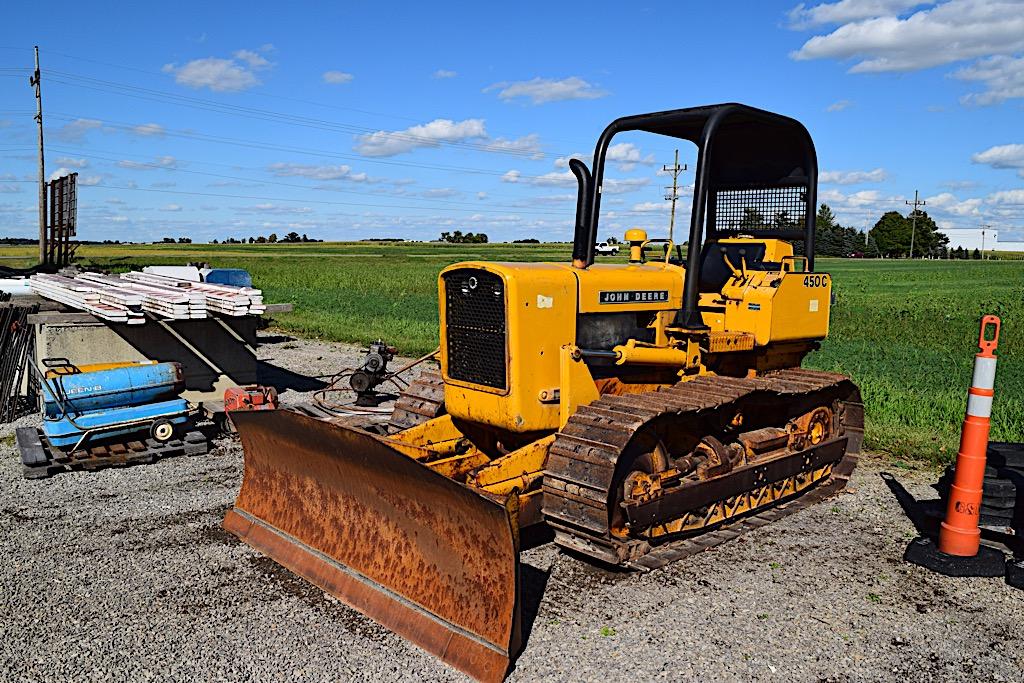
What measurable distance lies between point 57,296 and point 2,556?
6.29 m

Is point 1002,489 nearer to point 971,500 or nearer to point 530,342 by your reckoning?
point 971,500

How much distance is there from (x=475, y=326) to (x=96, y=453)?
16.4 feet

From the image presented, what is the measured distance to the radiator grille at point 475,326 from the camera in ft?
20.3

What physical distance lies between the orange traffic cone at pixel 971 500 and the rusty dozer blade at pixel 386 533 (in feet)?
11.3

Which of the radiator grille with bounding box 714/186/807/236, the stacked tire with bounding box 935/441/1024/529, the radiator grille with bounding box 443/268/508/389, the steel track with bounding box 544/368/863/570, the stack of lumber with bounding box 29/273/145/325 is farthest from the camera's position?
the stack of lumber with bounding box 29/273/145/325

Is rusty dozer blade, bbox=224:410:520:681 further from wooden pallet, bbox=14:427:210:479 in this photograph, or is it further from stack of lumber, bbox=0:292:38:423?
stack of lumber, bbox=0:292:38:423

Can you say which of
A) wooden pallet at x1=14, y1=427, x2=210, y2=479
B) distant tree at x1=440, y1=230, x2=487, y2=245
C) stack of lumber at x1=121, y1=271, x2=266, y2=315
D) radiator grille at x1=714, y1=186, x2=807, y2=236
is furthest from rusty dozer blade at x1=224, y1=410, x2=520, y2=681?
distant tree at x1=440, y1=230, x2=487, y2=245

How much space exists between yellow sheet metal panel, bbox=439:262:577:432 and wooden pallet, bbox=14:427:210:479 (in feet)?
→ 14.3

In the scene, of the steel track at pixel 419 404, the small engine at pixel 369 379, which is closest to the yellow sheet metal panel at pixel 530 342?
the steel track at pixel 419 404

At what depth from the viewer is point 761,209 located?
26.5 feet

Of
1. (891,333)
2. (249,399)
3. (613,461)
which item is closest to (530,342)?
(613,461)

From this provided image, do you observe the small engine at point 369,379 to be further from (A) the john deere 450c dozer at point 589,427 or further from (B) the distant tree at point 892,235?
(B) the distant tree at point 892,235

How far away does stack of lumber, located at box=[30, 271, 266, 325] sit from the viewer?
9930 millimetres

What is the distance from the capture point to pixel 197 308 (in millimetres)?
9953
